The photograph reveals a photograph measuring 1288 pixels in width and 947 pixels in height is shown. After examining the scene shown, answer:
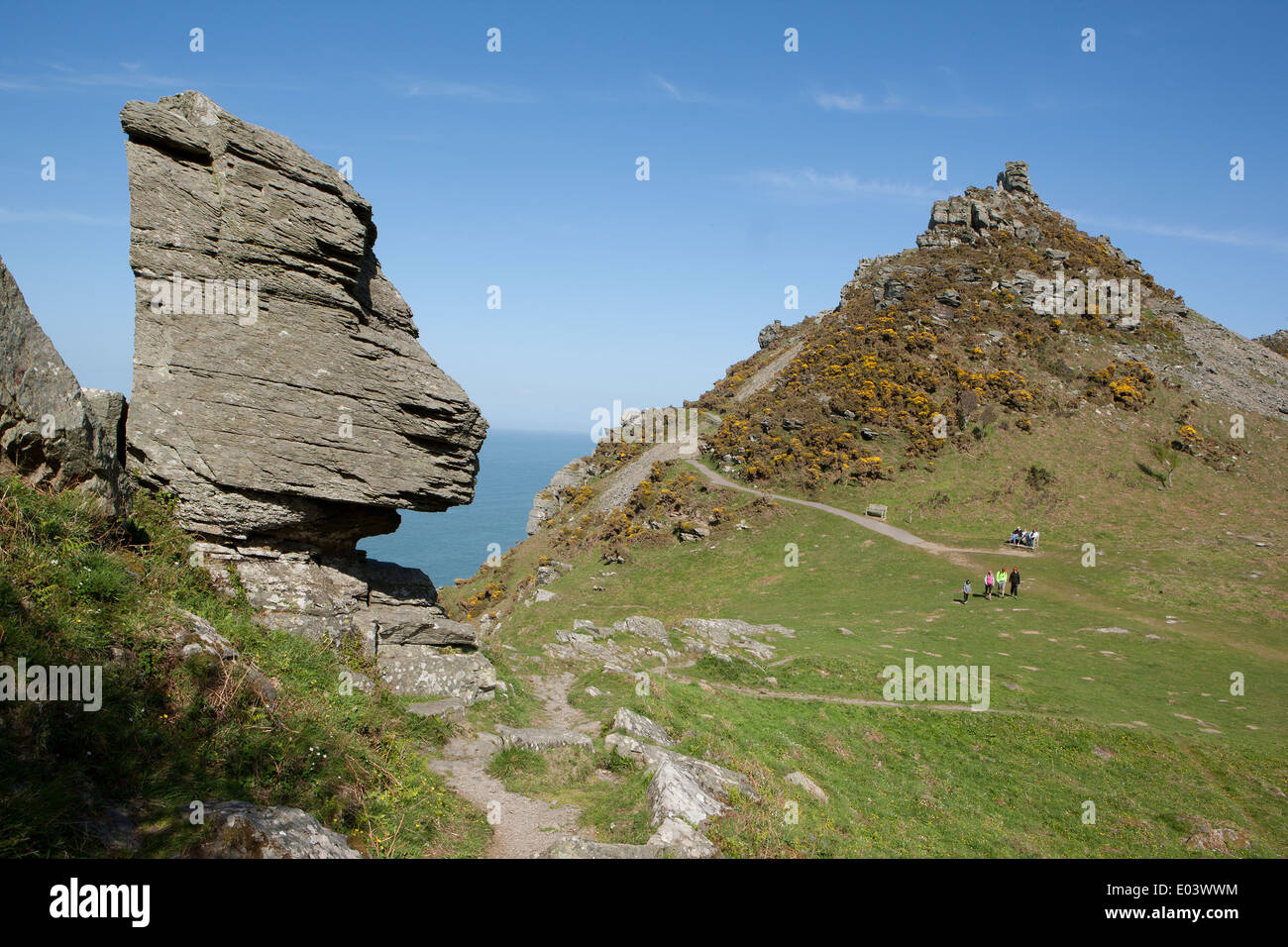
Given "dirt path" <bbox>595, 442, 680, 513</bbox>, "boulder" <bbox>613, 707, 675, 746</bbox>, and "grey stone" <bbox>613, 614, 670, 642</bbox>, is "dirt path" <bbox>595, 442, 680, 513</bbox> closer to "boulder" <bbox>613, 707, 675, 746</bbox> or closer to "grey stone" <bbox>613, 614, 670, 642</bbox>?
"grey stone" <bbox>613, 614, 670, 642</bbox>

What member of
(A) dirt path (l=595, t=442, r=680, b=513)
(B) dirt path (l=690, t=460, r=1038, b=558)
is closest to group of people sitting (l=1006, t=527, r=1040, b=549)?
(B) dirt path (l=690, t=460, r=1038, b=558)

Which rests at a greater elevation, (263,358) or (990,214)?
(990,214)

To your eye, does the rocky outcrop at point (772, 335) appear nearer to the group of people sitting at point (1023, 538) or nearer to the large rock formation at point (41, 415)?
the group of people sitting at point (1023, 538)

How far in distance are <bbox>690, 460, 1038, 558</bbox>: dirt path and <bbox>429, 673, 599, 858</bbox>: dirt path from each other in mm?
33621

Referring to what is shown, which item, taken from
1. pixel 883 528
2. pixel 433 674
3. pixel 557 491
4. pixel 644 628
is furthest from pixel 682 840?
pixel 557 491

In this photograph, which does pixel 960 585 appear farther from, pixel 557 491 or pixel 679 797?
pixel 557 491

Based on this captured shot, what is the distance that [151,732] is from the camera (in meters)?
7.96

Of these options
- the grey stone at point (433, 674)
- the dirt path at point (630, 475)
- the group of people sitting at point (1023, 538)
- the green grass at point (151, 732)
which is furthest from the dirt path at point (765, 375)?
the green grass at point (151, 732)

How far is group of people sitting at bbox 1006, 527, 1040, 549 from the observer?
39.6 m

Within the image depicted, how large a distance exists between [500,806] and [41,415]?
10867 mm

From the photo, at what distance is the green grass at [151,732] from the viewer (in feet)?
21.9

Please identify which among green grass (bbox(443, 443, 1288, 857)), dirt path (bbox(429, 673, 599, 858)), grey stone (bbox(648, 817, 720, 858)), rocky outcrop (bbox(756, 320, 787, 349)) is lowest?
green grass (bbox(443, 443, 1288, 857))
